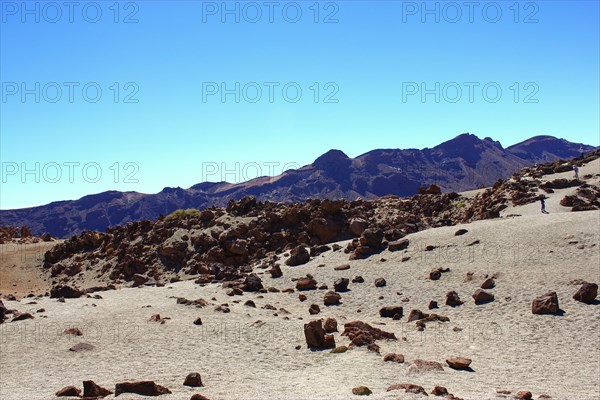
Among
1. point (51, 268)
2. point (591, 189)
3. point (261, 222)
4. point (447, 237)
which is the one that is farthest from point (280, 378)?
point (51, 268)

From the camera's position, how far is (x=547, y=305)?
664 inches

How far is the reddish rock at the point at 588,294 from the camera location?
682 inches

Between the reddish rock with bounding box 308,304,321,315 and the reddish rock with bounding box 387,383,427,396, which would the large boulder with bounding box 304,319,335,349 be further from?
→ the reddish rock with bounding box 308,304,321,315

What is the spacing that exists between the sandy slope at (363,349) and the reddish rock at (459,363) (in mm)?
252

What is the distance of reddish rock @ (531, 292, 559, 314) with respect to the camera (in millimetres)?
16828

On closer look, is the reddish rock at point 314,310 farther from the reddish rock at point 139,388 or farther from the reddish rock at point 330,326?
the reddish rock at point 139,388

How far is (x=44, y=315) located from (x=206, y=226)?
63.8ft

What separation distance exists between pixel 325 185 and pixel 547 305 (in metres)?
120

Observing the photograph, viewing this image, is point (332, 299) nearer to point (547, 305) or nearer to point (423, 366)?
point (547, 305)

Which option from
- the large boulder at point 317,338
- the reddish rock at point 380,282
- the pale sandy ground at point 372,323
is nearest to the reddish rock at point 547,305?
the pale sandy ground at point 372,323

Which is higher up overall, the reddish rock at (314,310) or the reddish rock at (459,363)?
the reddish rock at (314,310)

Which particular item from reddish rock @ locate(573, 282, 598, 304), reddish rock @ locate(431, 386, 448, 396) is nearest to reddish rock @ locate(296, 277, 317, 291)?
reddish rock @ locate(573, 282, 598, 304)

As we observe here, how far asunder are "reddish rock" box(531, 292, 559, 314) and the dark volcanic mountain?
105m

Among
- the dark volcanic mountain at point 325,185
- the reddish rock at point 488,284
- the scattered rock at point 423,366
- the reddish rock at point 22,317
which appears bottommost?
the scattered rock at point 423,366
